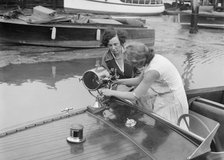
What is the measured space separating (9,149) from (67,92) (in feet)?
14.5

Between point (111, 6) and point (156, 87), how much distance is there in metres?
20.4

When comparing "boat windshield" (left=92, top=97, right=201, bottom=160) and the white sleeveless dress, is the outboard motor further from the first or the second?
the white sleeveless dress

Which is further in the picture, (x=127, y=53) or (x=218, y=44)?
(x=218, y=44)

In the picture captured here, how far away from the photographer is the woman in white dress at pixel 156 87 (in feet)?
9.45

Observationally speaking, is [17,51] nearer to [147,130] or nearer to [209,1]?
[147,130]

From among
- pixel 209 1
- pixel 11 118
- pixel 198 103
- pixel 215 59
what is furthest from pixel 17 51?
pixel 209 1

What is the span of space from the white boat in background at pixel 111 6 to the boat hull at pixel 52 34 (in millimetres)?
11549

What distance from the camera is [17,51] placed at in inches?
428

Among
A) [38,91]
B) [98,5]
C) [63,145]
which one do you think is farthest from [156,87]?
[98,5]

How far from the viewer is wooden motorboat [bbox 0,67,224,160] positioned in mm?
2320

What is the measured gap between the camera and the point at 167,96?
10.2 ft

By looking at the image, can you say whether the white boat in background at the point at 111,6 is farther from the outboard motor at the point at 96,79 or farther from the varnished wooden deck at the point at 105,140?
the varnished wooden deck at the point at 105,140

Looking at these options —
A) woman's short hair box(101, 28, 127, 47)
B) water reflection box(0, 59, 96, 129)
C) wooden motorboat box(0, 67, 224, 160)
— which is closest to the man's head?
wooden motorboat box(0, 67, 224, 160)

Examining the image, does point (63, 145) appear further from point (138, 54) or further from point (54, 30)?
point (54, 30)
